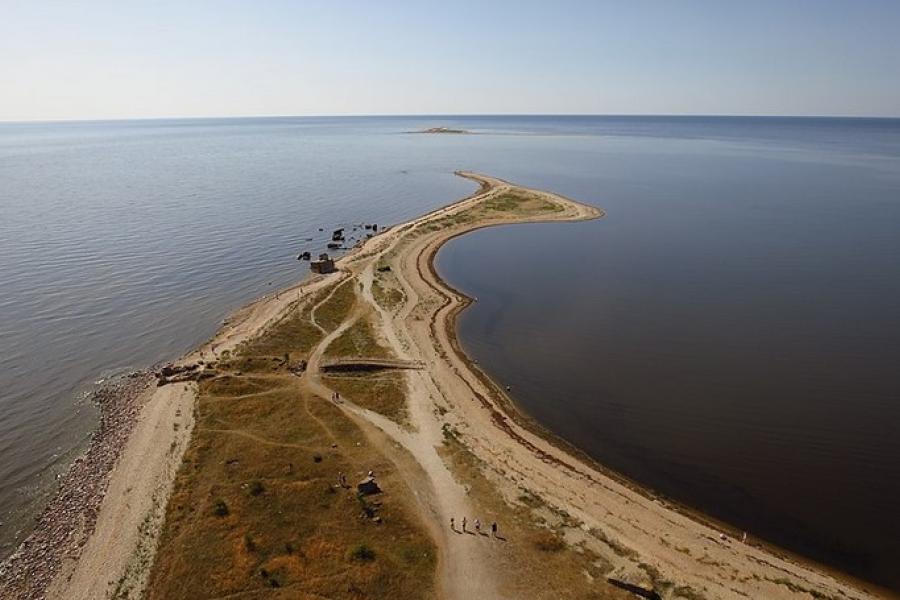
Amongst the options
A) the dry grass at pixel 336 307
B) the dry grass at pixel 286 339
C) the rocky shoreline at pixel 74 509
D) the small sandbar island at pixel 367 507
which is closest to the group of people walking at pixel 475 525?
the small sandbar island at pixel 367 507

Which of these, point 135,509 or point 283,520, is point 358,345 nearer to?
point 283,520

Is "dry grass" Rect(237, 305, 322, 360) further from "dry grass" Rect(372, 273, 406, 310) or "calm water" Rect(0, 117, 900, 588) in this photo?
"dry grass" Rect(372, 273, 406, 310)

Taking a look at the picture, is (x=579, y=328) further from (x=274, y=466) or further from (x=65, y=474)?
(x=65, y=474)

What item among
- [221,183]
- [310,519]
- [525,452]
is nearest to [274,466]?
[310,519]

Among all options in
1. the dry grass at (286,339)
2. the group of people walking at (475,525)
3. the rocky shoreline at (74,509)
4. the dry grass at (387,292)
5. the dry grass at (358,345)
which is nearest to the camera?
the rocky shoreline at (74,509)

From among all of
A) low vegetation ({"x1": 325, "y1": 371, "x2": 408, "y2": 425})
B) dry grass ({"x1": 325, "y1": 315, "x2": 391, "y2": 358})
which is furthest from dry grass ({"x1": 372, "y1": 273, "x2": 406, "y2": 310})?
low vegetation ({"x1": 325, "y1": 371, "x2": 408, "y2": 425})

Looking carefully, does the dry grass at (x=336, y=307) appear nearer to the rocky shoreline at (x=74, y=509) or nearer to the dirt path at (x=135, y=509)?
the dirt path at (x=135, y=509)
